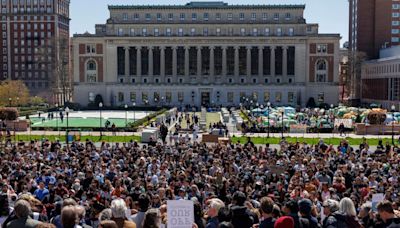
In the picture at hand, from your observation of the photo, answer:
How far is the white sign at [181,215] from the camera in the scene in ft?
36.9

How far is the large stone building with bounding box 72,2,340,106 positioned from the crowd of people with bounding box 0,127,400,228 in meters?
95.0

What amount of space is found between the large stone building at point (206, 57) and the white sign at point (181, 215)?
116482 millimetres

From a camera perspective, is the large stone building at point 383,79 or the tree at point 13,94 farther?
the large stone building at point 383,79

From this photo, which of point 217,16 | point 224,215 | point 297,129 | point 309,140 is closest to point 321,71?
point 217,16

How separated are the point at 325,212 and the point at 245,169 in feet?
39.7

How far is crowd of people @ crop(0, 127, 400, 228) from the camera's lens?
1128 centimetres

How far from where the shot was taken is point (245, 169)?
24.9 m

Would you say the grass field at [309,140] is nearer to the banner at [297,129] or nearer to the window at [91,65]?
the banner at [297,129]

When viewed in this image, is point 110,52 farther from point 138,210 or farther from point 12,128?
point 138,210

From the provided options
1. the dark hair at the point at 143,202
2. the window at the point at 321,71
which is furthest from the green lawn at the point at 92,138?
the window at the point at 321,71

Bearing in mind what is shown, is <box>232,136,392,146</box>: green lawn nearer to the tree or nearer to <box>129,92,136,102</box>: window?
the tree

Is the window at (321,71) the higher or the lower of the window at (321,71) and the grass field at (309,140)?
the higher

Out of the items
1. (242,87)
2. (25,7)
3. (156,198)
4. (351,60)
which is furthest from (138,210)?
(25,7)

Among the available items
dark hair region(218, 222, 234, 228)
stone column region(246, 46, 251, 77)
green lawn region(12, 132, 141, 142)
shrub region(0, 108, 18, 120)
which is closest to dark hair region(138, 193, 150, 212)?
dark hair region(218, 222, 234, 228)
